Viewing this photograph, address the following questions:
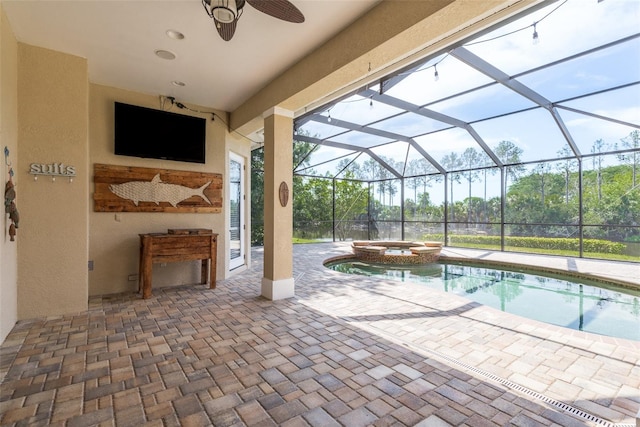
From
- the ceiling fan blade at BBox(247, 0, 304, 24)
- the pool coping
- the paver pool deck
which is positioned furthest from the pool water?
the ceiling fan blade at BBox(247, 0, 304, 24)

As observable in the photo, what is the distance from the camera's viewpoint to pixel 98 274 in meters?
4.14

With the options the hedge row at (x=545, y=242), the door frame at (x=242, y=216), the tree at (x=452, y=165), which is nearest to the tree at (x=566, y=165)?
the hedge row at (x=545, y=242)

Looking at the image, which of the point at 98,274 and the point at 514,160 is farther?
the point at 514,160

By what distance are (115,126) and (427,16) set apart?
418cm

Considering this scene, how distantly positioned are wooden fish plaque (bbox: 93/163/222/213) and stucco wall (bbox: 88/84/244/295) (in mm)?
92

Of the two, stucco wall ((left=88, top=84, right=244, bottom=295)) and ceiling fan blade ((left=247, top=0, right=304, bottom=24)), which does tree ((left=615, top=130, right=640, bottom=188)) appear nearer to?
ceiling fan blade ((left=247, top=0, right=304, bottom=24))

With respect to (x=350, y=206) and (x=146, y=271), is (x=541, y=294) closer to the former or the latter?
(x=146, y=271)

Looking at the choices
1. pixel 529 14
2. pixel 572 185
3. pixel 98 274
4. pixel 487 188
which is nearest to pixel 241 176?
pixel 98 274

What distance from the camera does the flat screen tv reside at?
13.7 feet

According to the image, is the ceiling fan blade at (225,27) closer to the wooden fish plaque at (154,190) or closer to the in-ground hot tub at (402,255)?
the wooden fish plaque at (154,190)

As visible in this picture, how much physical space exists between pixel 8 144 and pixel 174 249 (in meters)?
2.01

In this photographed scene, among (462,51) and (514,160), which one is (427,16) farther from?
(514,160)

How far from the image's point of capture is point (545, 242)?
8195 mm

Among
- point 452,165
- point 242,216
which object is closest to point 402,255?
point 452,165
